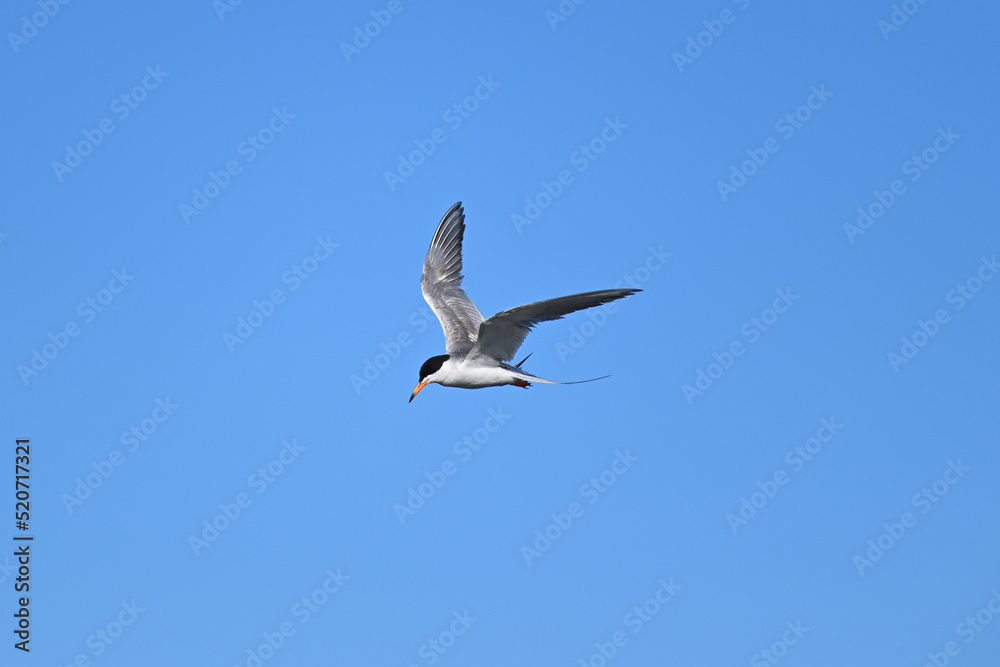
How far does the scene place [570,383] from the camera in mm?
16484

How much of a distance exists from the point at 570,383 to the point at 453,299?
570cm

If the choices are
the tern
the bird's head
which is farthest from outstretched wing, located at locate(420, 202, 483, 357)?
the bird's head

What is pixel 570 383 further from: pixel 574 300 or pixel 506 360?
pixel 506 360

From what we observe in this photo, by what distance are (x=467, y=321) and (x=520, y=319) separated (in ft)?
12.1

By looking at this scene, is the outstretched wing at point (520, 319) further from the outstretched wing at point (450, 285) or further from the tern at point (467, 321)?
the outstretched wing at point (450, 285)

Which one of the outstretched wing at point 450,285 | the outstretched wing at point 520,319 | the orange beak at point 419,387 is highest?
the outstretched wing at point 450,285

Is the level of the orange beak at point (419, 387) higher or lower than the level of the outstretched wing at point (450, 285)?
lower

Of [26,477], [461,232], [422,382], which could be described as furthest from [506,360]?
[26,477]

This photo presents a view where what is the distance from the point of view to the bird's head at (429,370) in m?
19.0

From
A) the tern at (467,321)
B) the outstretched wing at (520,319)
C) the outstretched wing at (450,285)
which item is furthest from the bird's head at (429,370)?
the outstretched wing at (450,285)

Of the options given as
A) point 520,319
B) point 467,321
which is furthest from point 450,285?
point 520,319

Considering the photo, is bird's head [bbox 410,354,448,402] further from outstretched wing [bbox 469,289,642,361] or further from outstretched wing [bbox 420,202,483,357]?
outstretched wing [bbox 420,202,483,357]

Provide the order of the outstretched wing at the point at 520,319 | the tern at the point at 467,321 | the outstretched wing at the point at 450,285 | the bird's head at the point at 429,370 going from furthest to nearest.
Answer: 1. the outstretched wing at the point at 450,285
2. the bird's head at the point at 429,370
3. the tern at the point at 467,321
4. the outstretched wing at the point at 520,319

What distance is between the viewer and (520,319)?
17.4m
